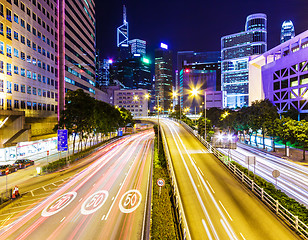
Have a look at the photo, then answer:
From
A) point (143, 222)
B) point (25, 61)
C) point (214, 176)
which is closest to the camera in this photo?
point (143, 222)

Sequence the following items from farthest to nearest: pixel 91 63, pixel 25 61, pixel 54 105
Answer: pixel 91 63, pixel 54 105, pixel 25 61

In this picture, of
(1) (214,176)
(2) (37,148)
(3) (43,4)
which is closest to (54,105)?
(2) (37,148)

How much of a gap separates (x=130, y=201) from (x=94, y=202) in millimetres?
3276

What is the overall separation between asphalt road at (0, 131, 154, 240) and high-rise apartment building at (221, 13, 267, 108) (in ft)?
579

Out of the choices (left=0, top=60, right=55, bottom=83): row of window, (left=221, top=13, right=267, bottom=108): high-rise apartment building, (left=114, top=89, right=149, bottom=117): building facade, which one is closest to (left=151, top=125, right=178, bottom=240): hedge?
(left=0, top=60, right=55, bottom=83): row of window

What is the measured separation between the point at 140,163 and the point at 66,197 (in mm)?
14509

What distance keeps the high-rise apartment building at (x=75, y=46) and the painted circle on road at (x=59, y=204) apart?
4149 centimetres

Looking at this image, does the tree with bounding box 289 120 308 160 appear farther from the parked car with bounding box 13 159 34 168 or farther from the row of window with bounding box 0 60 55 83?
the row of window with bounding box 0 60 55 83

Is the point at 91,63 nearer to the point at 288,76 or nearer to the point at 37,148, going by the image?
the point at 37,148

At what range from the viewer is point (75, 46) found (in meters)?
68.6

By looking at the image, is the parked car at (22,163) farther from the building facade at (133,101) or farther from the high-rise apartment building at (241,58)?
the high-rise apartment building at (241,58)

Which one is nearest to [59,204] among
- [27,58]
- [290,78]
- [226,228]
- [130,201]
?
[130,201]

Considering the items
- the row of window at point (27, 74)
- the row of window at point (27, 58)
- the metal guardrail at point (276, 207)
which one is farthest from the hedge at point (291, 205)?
the row of window at point (27, 58)

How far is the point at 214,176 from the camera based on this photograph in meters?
20.2
